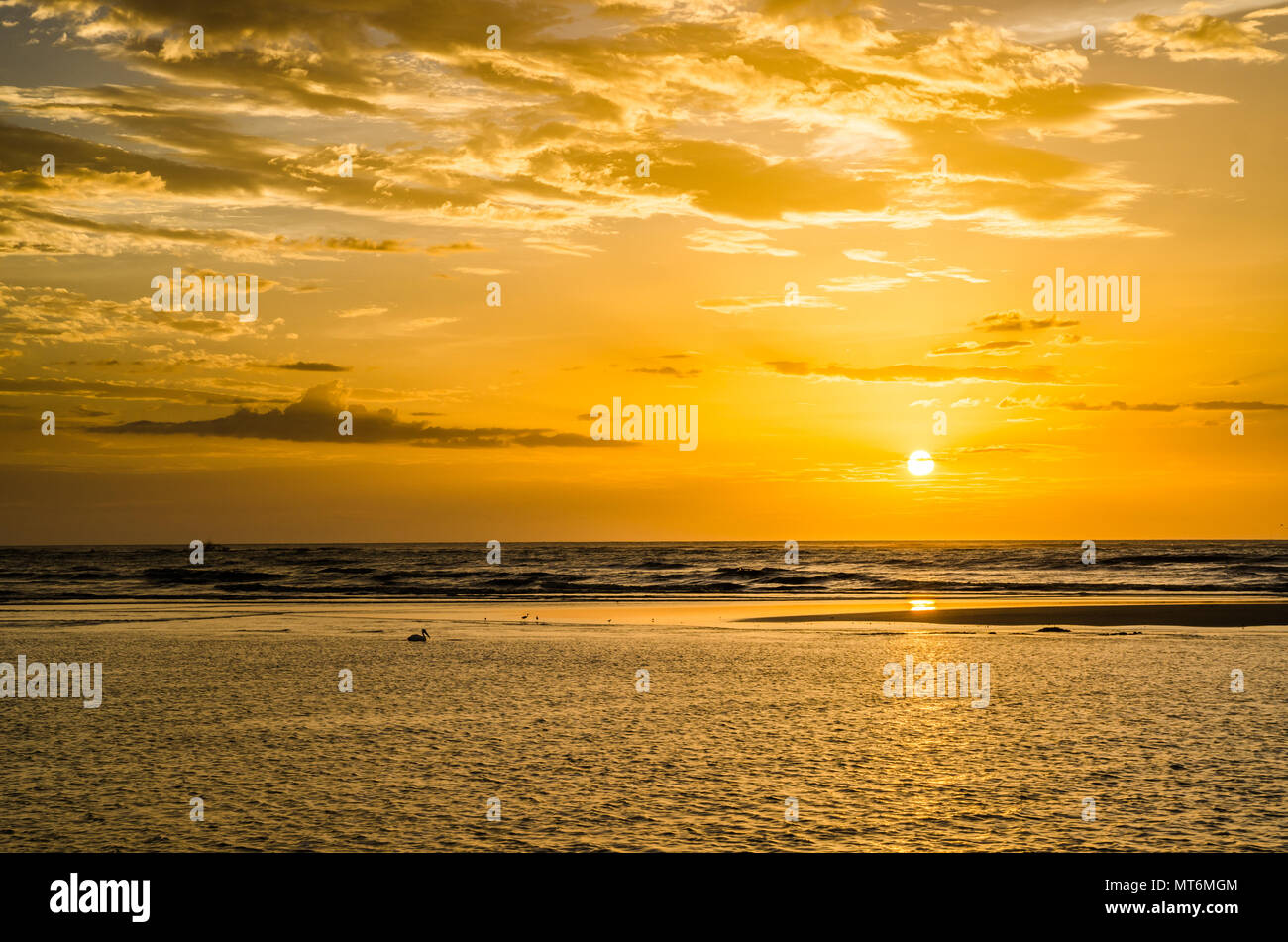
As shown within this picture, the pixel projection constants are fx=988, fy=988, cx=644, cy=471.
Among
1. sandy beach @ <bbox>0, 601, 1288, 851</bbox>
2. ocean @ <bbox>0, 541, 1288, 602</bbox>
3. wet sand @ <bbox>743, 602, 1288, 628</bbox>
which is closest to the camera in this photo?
sandy beach @ <bbox>0, 601, 1288, 851</bbox>

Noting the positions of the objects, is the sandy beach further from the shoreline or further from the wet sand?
the wet sand

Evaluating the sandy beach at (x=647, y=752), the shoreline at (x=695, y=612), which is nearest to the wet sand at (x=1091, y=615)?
the shoreline at (x=695, y=612)

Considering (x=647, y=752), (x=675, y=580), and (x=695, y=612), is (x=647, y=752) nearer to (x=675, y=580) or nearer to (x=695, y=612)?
(x=695, y=612)

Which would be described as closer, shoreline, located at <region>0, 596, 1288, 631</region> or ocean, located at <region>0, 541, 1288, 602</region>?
shoreline, located at <region>0, 596, 1288, 631</region>

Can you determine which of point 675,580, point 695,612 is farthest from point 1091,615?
point 675,580

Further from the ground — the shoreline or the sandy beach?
the sandy beach

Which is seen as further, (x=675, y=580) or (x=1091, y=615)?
(x=675, y=580)

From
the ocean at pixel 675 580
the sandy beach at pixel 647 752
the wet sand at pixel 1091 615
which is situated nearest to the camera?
the sandy beach at pixel 647 752

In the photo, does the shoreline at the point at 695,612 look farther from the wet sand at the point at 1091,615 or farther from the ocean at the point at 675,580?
the ocean at the point at 675,580

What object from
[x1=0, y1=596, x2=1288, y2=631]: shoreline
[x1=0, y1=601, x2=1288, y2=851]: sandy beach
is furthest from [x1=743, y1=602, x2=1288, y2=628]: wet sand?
[x1=0, y1=601, x2=1288, y2=851]: sandy beach

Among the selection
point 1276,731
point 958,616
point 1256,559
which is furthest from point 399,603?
point 1256,559

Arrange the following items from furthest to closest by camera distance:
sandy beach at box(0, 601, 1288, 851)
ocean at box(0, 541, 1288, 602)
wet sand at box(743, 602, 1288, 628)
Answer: ocean at box(0, 541, 1288, 602) → wet sand at box(743, 602, 1288, 628) → sandy beach at box(0, 601, 1288, 851)
